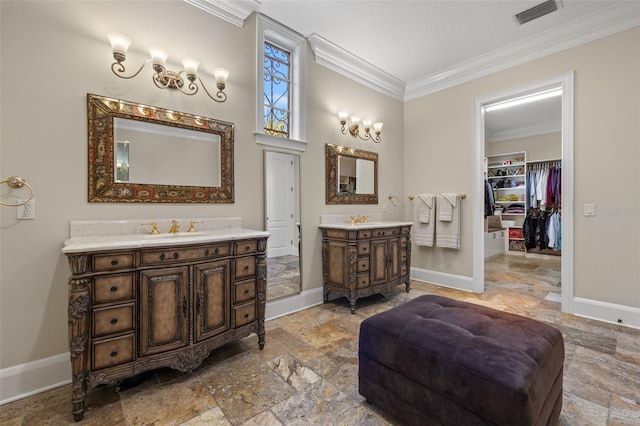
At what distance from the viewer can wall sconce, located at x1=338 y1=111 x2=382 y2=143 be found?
11.7 feet

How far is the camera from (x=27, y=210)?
1794mm

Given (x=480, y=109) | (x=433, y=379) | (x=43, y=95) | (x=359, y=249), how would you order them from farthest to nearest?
1. (x=480, y=109)
2. (x=359, y=249)
3. (x=43, y=95)
4. (x=433, y=379)

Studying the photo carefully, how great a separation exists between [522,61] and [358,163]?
2.32 meters

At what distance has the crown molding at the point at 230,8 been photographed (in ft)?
8.13

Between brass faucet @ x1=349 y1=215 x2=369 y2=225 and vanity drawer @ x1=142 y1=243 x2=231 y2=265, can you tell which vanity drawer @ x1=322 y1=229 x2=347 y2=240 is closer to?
brass faucet @ x1=349 y1=215 x2=369 y2=225

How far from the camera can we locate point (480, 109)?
3793 millimetres

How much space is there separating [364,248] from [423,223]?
1.55 meters

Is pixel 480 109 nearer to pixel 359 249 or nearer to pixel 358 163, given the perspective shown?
pixel 358 163

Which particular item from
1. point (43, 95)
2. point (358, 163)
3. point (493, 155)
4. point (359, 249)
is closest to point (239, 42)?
point (43, 95)

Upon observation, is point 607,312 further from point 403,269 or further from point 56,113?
point 56,113

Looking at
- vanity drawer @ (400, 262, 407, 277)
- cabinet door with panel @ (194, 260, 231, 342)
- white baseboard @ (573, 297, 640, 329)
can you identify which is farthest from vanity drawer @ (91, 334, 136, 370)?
white baseboard @ (573, 297, 640, 329)

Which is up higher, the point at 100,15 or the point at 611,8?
the point at 611,8

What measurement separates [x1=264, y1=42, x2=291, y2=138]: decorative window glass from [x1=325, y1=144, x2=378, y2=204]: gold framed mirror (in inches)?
25.9

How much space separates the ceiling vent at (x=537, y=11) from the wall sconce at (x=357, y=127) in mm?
1816
